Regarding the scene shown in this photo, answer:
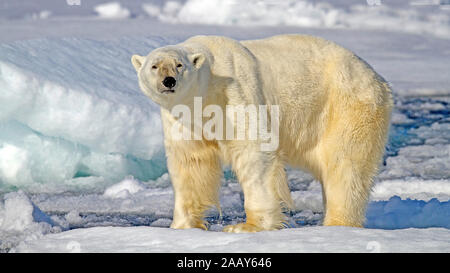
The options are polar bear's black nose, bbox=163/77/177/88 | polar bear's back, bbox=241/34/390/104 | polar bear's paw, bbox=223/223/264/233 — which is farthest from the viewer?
polar bear's back, bbox=241/34/390/104

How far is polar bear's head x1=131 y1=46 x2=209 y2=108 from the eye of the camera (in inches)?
130

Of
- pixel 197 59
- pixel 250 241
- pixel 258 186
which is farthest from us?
pixel 258 186

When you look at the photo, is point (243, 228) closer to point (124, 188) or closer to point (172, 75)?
point (172, 75)

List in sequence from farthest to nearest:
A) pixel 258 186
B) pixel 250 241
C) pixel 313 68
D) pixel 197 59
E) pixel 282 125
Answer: pixel 313 68
pixel 282 125
pixel 258 186
pixel 197 59
pixel 250 241

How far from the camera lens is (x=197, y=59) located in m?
3.52

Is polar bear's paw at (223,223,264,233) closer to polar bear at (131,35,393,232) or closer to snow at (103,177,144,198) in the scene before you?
polar bear at (131,35,393,232)

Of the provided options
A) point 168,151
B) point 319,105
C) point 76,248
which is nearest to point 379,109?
point 319,105

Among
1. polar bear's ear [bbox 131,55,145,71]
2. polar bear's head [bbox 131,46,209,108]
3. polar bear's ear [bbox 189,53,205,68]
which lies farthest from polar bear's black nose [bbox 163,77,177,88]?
polar bear's ear [bbox 131,55,145,71]

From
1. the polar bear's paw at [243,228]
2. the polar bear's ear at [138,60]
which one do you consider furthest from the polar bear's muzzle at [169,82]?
the polar bear's paw at [243,228]

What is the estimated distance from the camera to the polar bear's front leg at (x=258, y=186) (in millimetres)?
3703

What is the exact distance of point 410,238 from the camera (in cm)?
324

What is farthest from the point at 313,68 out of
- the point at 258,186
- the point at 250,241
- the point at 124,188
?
the point at 124,188

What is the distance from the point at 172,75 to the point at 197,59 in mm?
289

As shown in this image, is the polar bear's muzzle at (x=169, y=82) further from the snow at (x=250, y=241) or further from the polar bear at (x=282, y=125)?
the snow at (x=250, y=241)
